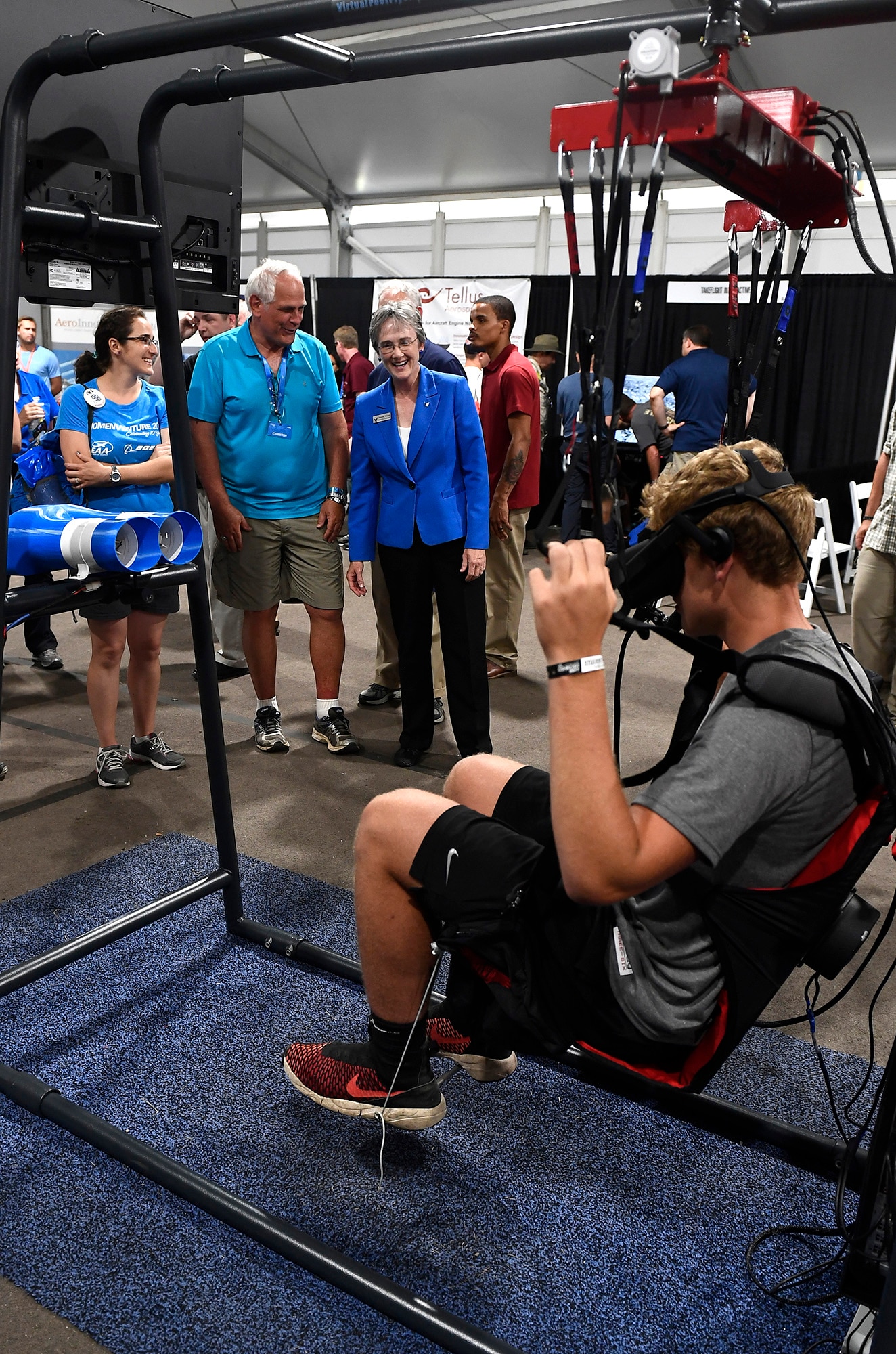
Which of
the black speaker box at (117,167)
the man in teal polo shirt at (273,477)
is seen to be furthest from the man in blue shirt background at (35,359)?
the black speaker box at (117,167)

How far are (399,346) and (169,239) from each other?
4.17 ft

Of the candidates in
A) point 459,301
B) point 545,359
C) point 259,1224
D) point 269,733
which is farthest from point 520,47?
point 459,301

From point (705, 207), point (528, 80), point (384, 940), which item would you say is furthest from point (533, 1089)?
point (705, 207)

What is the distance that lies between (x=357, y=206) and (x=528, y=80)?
12.4 ft

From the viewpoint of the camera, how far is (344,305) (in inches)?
428

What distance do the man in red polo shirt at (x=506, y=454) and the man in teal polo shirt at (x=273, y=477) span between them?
2.78 ft

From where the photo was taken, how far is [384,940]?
1.50 meters

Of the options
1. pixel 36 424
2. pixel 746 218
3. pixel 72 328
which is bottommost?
pixel 36 424

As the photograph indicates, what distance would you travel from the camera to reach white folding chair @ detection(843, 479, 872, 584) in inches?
249

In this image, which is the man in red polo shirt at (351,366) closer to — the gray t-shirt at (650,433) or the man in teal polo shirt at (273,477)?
the gray t-shirt at (650,433)

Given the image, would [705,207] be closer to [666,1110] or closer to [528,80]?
[528,80]

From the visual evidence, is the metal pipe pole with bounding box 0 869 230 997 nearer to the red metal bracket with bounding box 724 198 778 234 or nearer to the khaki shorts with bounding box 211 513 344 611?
the khaki shorts with bounding box 211 513 344 611

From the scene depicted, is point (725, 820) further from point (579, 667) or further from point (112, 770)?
point (112, 770)

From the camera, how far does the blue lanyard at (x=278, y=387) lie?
10.9 feet
